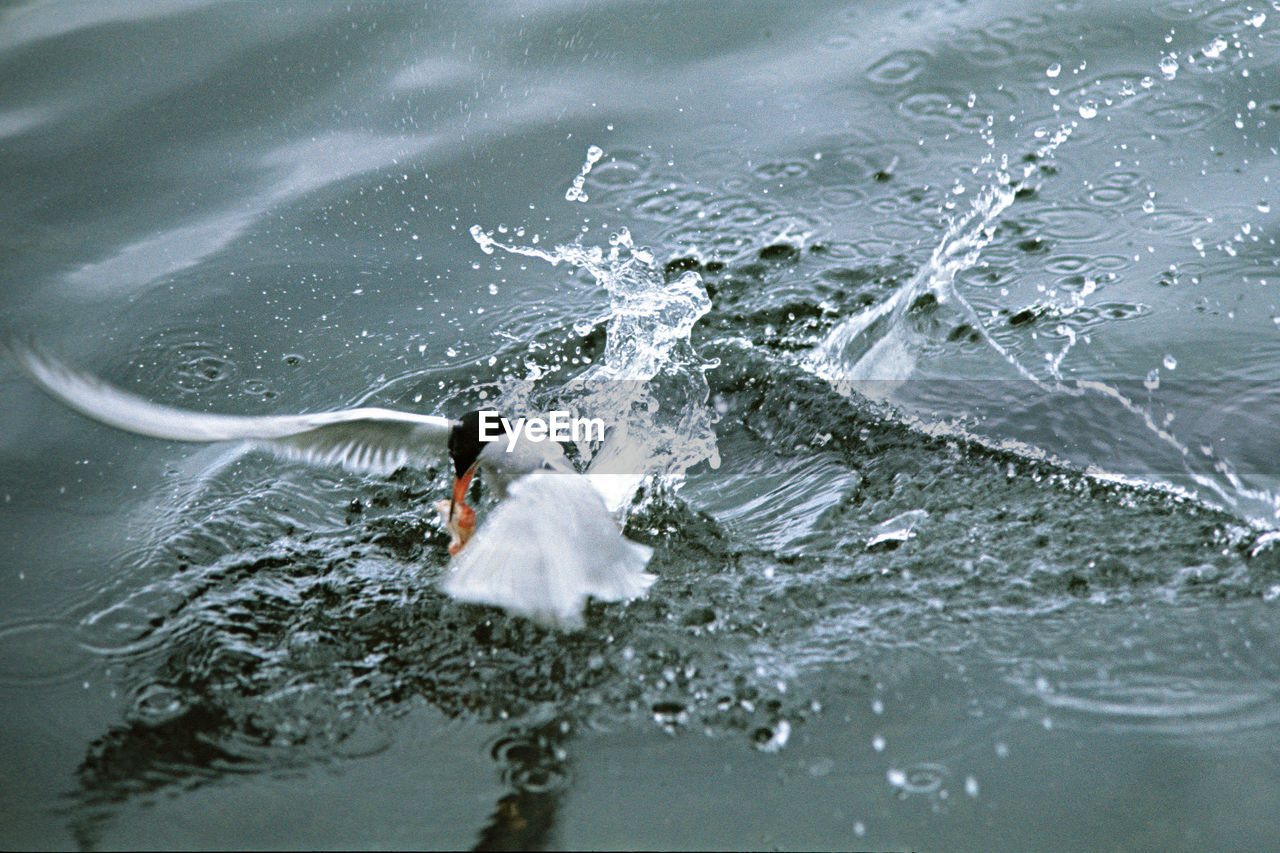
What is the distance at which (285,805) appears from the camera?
2.81 metres

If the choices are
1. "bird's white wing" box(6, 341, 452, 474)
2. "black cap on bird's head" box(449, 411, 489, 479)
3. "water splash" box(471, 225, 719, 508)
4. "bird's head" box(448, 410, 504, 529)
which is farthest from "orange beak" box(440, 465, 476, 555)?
"water splash" box(471, 225, 719, 508)

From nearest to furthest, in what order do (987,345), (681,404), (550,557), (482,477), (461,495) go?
(550,557), (461,495), (482,477), (681,404), (987,345)

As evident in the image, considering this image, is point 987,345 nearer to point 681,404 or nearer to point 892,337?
point 892,337

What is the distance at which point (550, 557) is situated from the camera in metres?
3.02

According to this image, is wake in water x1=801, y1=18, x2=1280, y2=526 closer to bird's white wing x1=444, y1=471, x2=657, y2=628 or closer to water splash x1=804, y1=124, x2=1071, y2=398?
water splash x1=804, y1=124, x2=1071, y2=398

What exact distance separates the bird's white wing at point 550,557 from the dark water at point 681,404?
7.6 inches

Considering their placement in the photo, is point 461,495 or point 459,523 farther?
point 461,495

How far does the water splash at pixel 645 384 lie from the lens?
4207 mm

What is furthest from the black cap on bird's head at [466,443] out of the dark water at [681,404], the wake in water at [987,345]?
the wake in water at [987,345]

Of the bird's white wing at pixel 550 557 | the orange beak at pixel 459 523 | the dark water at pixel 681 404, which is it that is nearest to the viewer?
the dark water at pixel 681 404

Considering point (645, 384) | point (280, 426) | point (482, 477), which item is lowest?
point (482, 477)

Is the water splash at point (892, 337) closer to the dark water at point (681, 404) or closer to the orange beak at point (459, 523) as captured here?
the dark water at point (681, 404)

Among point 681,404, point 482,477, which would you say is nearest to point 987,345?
point 681,404

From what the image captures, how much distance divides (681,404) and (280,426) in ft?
5.41
